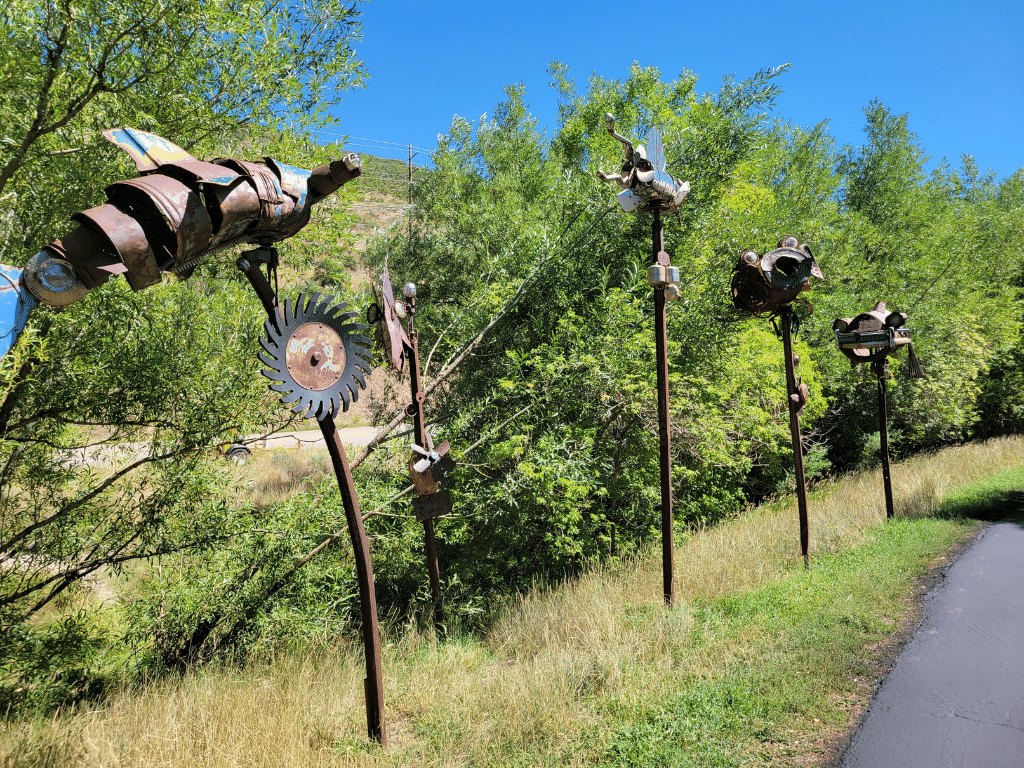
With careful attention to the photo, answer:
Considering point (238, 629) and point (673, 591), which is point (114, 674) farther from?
point (673, 591)

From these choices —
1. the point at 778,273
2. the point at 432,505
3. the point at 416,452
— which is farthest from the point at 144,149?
the point at 778,273

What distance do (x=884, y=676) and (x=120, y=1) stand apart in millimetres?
7203

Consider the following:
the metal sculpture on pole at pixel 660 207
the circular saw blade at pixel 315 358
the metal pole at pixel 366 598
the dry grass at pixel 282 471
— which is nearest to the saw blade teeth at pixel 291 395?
the circular saw blade at pixel 315 358

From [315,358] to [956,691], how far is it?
15.0ft

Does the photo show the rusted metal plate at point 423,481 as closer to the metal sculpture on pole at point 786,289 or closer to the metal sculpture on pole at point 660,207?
the metal sculpture on pole at point 660,207

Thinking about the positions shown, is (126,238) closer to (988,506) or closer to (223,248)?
(223,248)

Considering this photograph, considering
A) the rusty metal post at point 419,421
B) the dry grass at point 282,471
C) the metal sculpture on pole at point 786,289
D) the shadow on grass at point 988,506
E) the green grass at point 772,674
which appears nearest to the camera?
the green grass at point 772,674

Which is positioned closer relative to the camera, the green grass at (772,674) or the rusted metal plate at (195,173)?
the rusted metal plate at (195,173)

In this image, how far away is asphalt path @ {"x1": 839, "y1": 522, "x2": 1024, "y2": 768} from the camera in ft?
10.5

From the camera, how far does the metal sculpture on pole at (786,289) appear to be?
6.50 m

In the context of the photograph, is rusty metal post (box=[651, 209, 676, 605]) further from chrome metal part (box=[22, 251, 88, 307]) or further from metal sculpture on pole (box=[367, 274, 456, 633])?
chrome metal part (box=[22, 251, 88, 307])

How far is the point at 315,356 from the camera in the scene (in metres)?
3.08

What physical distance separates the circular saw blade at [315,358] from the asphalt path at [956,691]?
3410 millimetres

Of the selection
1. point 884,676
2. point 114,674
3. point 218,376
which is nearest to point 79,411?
point 218,376
